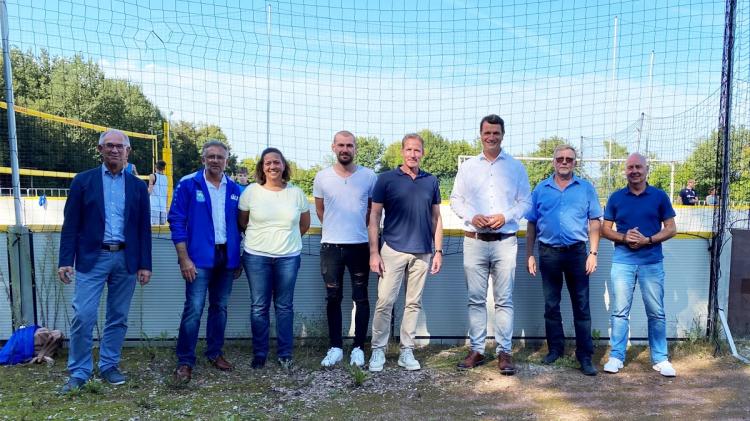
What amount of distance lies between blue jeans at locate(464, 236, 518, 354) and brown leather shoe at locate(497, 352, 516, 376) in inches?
1.6

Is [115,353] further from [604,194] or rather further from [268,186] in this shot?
[604,194]

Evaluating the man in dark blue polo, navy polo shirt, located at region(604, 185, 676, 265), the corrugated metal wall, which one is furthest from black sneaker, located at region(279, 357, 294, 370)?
navy polo shirt, located at region(604, 185, 676, 265)

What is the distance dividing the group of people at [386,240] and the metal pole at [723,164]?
1048 mm

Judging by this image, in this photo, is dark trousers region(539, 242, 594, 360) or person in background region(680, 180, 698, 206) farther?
person in background region(680, 180, 698, 206)

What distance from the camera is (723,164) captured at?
14.4 ft

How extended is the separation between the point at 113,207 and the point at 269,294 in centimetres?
128

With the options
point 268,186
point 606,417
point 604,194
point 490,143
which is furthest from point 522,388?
point 604,194

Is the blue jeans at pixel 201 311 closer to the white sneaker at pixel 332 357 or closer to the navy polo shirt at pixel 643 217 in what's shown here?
the white sneaker at pixel 332 357

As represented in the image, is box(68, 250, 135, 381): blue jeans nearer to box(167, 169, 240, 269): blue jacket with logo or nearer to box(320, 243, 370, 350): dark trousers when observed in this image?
box(167, 169, 240, 269): blue jacket with logo

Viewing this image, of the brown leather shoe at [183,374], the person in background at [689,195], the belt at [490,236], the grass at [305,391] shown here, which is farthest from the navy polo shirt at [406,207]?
the person in background at [689,195]

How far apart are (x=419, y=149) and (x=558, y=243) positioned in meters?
1.33

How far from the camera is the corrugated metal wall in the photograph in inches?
173

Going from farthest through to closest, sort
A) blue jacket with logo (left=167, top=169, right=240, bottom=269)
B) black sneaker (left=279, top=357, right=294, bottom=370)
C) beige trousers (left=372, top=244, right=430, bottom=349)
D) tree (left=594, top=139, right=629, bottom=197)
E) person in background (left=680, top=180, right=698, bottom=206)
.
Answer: tree (left=594, top=139, right=629, bottom=197) < person in background (left=680, top=180, right=698, bottom=206) < black sneaker (left=279, top=357, right=294, bottom=370) < beige trousers (left=372, top=244, right=430, bottom=349) < blue jacket with logo (left=167, top=169, right=240, bottom=269)

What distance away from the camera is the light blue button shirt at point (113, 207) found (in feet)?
11.1
